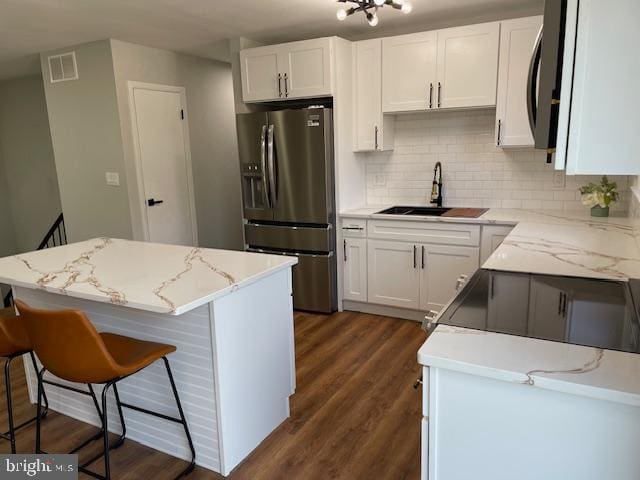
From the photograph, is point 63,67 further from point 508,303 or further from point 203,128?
point 508,303

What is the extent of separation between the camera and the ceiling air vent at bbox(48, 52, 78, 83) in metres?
4.29

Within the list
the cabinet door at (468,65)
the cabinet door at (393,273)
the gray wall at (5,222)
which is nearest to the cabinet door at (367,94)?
the cabinet door at (468,65)

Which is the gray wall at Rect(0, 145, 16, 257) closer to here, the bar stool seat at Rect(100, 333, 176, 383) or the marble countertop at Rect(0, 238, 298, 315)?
the marble countertop at Rect(0, 238, 298, 315)

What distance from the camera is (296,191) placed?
12.9 feet

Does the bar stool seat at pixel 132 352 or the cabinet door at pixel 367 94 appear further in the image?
the cabinet door at pixel 367 94

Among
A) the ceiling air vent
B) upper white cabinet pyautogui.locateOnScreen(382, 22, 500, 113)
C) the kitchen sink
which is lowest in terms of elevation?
the kitchen sink

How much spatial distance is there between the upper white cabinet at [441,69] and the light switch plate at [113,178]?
2506 mm

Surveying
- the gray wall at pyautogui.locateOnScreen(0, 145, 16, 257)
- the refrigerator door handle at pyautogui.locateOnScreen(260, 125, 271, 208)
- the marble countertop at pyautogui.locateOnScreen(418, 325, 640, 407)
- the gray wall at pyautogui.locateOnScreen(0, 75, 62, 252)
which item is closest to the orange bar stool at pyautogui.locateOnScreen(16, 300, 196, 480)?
the marble countertop at pyautogui.locateOnScreen(418, 325, 640, 407)

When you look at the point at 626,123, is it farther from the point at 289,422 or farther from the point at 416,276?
the point at 416,276

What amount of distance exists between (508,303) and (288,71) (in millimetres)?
2977

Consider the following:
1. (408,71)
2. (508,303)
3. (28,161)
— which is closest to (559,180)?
(408,71)

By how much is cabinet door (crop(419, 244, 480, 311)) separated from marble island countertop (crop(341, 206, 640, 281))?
0.78 ft

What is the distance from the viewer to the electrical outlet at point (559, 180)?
11.9ft

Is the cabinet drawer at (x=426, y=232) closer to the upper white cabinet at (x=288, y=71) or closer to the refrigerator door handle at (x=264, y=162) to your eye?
the refrigerator door handle at (x=264, y=162)
